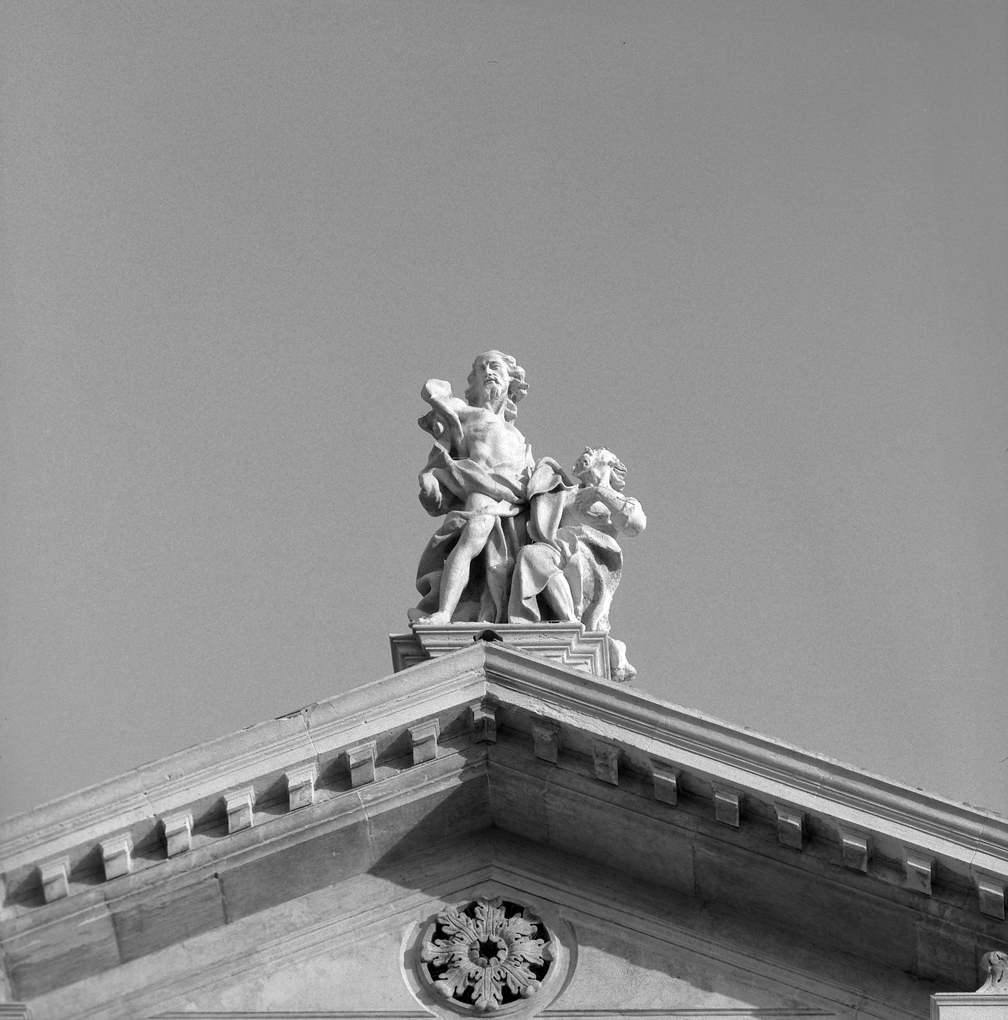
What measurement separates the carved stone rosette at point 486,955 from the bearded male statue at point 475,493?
106 inches

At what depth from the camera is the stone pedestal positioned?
76.9ft

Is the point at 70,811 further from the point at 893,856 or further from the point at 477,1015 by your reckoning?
the point at 893,856

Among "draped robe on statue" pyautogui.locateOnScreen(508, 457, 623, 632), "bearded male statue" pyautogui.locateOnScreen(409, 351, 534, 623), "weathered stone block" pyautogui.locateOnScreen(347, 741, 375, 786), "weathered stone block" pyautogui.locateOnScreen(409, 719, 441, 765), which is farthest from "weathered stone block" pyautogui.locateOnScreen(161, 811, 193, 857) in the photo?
"draped robe on statue" pyautogui.locateOnScreen(508, 457, 623, 632)

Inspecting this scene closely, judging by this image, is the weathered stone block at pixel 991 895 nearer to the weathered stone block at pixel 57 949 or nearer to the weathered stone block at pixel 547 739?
the weathered stone block at pixel 547 739

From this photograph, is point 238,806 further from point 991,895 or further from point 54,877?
point 991,895

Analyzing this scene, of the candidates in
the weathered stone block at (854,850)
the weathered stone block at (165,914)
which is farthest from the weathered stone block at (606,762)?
the weathered stone block at (165,914)

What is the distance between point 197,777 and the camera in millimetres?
21828

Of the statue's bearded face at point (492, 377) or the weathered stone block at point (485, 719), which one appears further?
the statue's bearded face at point (492, 377)

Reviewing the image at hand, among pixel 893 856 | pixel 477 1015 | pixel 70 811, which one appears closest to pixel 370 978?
pixel 477 1015

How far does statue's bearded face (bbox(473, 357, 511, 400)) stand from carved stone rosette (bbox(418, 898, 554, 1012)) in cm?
513

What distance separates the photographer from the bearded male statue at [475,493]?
2439 cm

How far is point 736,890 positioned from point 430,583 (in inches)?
157

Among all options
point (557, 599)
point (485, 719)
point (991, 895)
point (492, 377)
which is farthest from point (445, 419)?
point (991, 895)

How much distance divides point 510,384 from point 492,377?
8.8 inches
